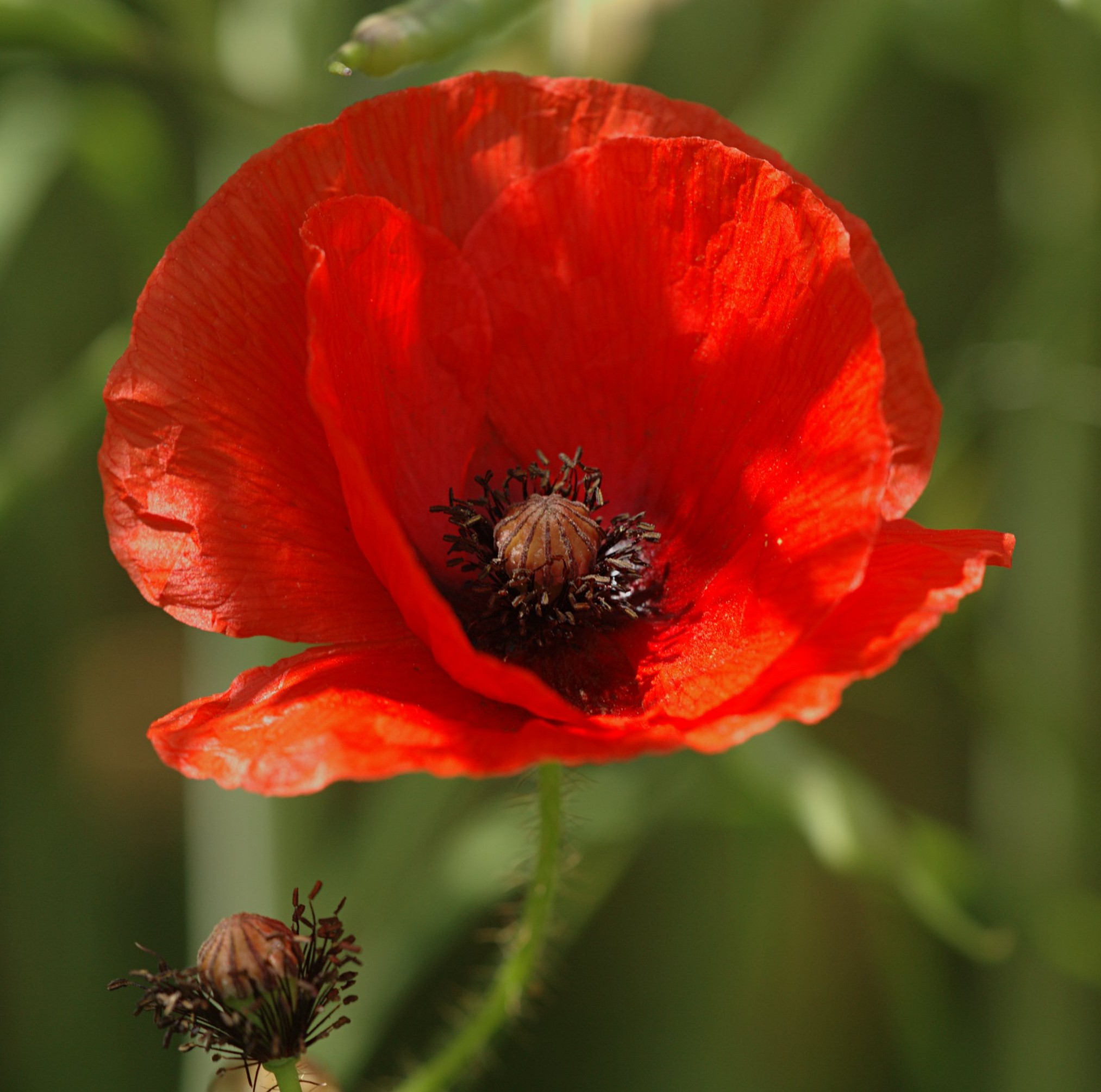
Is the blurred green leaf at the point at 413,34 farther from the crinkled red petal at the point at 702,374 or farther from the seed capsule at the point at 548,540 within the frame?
the seed capsule at the point at 548,540

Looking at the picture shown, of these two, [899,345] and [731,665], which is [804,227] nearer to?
[899,345]

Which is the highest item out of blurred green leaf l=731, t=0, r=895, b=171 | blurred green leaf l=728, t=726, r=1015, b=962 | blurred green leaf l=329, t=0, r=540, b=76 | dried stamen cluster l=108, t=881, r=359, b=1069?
blurred green leaf l=731, t=0, r=895, b=171

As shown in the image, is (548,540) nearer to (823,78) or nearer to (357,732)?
(357,732)

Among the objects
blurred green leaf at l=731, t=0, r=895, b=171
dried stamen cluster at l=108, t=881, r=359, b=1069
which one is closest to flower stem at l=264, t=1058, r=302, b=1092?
dried stamen cluster at l=108, t=881, r=359, b=1069

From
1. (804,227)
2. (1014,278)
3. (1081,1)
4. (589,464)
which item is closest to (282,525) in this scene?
(589,464)

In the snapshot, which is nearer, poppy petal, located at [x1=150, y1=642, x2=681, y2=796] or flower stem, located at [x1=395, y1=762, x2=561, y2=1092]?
poppy petal, located at [x1=150, y1=642, x2=681, y2=796]

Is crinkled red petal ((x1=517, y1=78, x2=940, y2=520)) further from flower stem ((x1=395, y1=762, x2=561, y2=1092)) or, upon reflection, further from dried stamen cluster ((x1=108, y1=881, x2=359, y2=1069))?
dried stamen cluster ((x1=108, y1=881, x2=359, y2=1069))

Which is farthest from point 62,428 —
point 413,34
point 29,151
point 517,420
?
A: point 413,34
